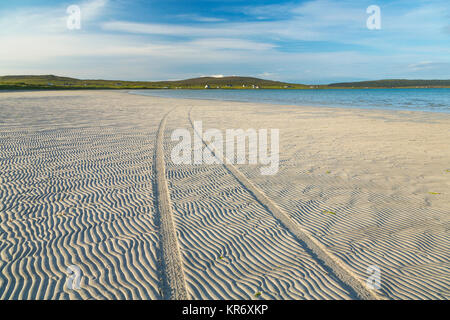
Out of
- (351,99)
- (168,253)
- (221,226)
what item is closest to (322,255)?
(221,226)

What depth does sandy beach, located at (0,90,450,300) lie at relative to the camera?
13.8 ft

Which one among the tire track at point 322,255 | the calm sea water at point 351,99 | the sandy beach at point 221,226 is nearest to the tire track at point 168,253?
the sandy beach at point 221,226

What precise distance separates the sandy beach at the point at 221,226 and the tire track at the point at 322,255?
2 centimetres

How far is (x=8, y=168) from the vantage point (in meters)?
8.95

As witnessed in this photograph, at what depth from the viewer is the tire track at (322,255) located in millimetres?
4121

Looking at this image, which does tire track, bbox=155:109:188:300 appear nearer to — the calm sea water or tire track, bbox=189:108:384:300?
tire track, bbox=189:108:384:300

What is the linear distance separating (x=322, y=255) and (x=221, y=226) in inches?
75.7

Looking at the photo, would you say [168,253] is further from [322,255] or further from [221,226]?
[322,255]

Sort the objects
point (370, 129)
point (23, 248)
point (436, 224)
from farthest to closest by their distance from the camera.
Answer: point (370, 129), point (436, 224), point (23, 248)

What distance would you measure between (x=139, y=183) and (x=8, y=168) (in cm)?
422

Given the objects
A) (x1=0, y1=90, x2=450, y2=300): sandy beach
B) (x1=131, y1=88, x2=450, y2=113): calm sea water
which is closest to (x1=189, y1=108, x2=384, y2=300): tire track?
(x1=0, y1=90, x2=450, y2=300): sandy beach
